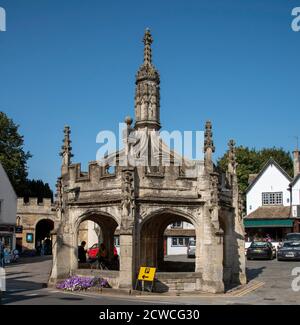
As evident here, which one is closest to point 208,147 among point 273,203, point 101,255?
point 101,255

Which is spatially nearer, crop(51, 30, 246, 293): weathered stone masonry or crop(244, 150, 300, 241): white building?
crop(51, 30, 246, 293): weathered stone masonry

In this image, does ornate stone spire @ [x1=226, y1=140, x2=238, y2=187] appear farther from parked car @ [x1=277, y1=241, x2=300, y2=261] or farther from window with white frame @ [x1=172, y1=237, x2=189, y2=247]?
window with white frame @ [x1=172, y1=237, x2=189, y2=247]

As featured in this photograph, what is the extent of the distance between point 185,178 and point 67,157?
5539 mm

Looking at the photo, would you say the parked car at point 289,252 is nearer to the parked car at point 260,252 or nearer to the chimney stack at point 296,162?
the parked car at point 260,252

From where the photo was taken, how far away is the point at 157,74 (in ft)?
71.1

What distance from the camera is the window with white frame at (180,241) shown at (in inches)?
1980

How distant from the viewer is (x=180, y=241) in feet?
165

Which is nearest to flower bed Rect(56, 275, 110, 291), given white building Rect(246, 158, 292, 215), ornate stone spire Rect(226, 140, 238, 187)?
ornate stone spire Rect(226, 140, 238, 187)

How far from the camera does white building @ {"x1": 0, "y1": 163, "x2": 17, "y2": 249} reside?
135 ft

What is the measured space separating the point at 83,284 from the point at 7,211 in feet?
83.4

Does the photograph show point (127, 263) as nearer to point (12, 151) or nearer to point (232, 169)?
point (232, 169)

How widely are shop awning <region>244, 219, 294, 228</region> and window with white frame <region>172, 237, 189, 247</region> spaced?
728cm
